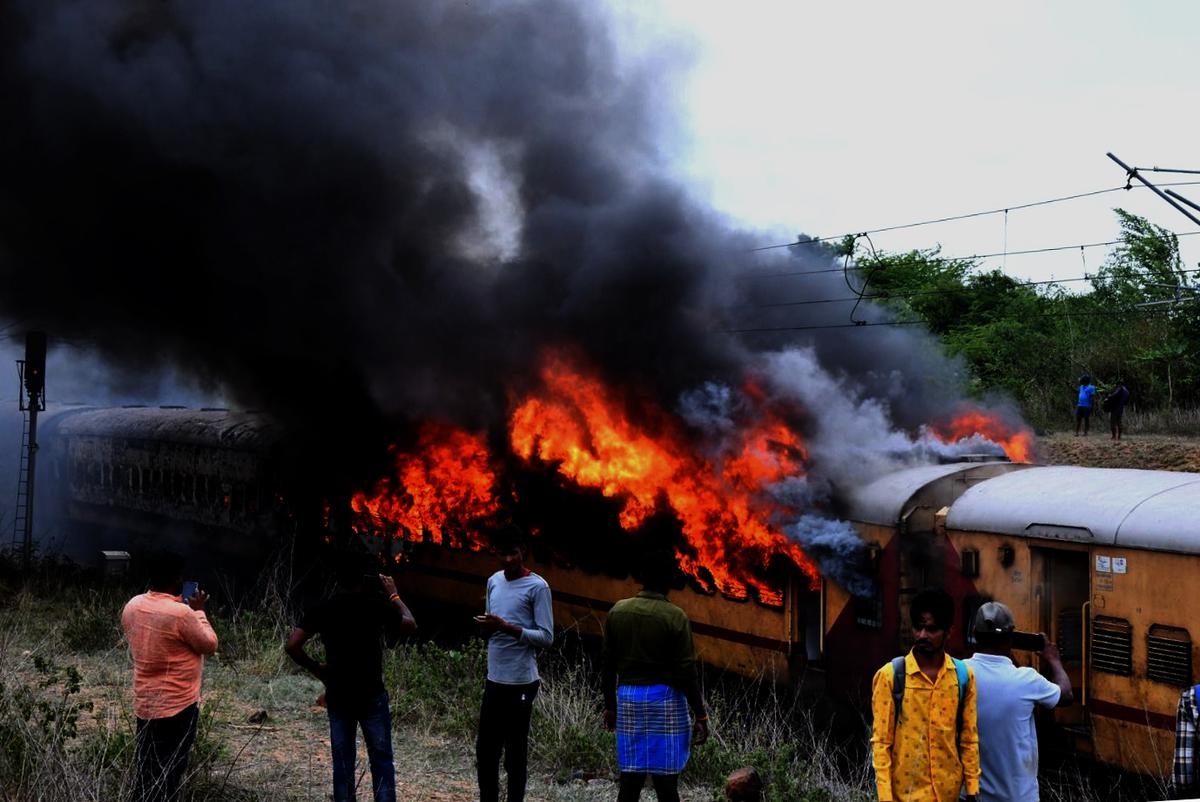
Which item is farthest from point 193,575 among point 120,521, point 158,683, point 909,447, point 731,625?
point 158,683

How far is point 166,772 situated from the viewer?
215 inches

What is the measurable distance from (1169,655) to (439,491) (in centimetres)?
1111

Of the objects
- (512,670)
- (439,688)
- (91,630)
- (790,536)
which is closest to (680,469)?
(790,536)

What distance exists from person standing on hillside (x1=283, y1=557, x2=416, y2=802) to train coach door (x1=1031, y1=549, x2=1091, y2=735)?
4727mm

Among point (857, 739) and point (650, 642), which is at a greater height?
point (650, 642)

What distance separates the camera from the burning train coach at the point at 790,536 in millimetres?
7578

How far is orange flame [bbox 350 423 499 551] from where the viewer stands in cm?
1579

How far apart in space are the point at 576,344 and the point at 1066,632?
28.2ft

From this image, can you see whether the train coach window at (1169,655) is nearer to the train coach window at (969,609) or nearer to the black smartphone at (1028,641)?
the train coach window at (969,609)

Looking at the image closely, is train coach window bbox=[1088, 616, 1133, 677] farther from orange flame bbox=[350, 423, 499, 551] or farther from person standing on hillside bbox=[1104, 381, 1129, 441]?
person standing on hillside bbox=[1104, 381, 1129, 441]

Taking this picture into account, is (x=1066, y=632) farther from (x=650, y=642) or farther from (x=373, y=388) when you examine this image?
(x=373, y=388)

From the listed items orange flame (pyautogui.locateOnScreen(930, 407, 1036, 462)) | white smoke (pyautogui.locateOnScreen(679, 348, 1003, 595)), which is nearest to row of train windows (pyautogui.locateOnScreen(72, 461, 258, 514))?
white smoke (pyautogui.locateOnScreen(679, 348, 1003, 595))

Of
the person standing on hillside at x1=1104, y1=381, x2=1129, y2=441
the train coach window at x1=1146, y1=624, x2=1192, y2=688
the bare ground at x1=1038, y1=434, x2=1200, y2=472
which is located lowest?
the train coach window at x1=1146, y1=624, x2=1192, y2=688

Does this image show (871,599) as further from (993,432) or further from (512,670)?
(512,670)
